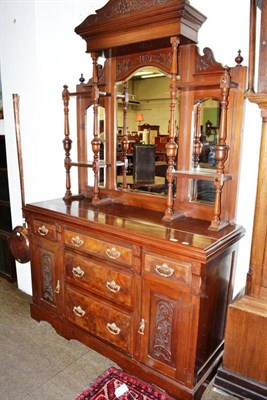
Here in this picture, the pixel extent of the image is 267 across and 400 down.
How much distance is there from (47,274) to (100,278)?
614 millimetres

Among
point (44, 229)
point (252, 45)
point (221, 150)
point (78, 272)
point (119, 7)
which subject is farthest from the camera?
point (44, 229)

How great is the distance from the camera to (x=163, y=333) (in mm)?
1729

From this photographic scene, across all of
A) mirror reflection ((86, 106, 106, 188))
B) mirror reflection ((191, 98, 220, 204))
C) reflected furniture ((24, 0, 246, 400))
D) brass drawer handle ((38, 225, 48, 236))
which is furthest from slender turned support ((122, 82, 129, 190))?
brass drawer handle ((38, 225, 48, 236))

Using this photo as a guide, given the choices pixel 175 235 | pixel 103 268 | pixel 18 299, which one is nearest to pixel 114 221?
pixel 103 268

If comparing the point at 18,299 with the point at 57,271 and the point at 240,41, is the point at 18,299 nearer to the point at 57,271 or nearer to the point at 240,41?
the point at 57,271

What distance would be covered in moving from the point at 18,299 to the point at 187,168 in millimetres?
2055

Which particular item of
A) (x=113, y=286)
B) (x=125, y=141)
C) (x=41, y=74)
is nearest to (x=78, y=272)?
(x=113, y=286)

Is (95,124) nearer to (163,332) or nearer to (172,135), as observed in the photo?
(172,135)

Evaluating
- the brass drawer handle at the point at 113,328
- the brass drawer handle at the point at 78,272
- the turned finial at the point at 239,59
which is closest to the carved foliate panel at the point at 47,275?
the brass drawer handle at the point at 78,272

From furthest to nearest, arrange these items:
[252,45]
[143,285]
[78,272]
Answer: [78,272] < [143,285] < [252,45]

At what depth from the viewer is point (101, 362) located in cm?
206

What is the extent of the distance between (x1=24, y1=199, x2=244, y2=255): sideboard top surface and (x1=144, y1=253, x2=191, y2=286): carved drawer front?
105 mm

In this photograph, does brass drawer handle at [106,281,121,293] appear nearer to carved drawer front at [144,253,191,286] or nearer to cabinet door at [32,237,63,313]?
carved drawer front at [144,253,191,286]

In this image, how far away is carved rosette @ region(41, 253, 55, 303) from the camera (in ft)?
7.54
